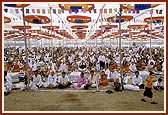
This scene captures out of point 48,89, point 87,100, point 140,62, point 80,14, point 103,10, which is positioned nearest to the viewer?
point 87,100

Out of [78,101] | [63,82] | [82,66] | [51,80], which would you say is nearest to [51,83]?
[51,80]

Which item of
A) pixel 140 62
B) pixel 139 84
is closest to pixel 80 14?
pixel 139 84

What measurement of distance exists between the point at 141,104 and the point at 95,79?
2.39 meters

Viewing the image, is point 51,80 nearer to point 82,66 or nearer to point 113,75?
point 113,75

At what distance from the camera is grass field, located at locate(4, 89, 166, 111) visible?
19.4ft

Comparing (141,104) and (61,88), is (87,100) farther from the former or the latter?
(61,88)

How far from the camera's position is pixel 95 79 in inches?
328

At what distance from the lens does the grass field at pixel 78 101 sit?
592 centimetres

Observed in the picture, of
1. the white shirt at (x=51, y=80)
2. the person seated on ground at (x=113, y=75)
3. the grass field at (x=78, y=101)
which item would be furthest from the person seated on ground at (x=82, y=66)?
the grass field at (x=78, y=101)

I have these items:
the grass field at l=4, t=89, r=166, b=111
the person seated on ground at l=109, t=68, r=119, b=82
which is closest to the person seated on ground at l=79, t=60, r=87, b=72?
the person seated on ground at l=109, t=68, r=119, b=82

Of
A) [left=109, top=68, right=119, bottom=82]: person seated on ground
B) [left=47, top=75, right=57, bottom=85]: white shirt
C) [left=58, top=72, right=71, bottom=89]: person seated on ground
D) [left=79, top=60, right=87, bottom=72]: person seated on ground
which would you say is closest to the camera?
[left=58, top=72, right=71, bottom=89]: person seated on ground

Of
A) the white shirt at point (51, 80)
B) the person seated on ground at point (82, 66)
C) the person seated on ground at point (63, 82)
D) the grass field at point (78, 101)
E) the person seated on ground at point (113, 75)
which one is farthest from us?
the person seated on ground at point (82, 66)

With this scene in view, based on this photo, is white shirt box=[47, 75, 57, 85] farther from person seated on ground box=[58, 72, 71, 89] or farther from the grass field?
the grass field

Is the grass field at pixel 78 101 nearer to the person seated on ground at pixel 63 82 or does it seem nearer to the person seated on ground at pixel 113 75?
the person seated on ground at pixel 63 82
